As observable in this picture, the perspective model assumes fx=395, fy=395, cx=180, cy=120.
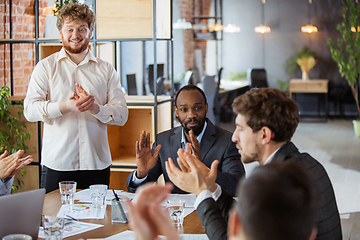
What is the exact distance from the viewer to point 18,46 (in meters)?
3.95

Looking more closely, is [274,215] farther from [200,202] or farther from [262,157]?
[262,157]

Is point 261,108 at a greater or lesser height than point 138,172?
greater

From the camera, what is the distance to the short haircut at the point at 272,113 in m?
1.40

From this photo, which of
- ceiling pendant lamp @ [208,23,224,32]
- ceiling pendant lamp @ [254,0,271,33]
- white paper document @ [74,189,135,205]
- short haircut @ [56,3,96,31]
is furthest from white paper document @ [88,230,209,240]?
ceiling pendant lamp @ [208,23,224,32]

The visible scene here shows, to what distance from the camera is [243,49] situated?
8.34 metres

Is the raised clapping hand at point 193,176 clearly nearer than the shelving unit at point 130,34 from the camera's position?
Yes

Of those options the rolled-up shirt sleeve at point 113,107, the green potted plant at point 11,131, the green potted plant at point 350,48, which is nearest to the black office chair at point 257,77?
the green potted plant at point 350,48

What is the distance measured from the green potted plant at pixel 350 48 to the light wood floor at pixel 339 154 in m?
0.45

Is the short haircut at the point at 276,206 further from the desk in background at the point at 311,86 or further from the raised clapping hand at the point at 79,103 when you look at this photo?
the desk in background at the point at 311,86

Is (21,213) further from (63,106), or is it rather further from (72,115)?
(72,115)

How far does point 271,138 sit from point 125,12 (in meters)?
2.11

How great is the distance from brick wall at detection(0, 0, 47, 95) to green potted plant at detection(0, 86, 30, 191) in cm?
63

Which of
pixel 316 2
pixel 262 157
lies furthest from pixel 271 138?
pixel 316 2

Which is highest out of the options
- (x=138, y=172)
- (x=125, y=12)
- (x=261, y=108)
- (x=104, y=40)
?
(x=125, y=12)
